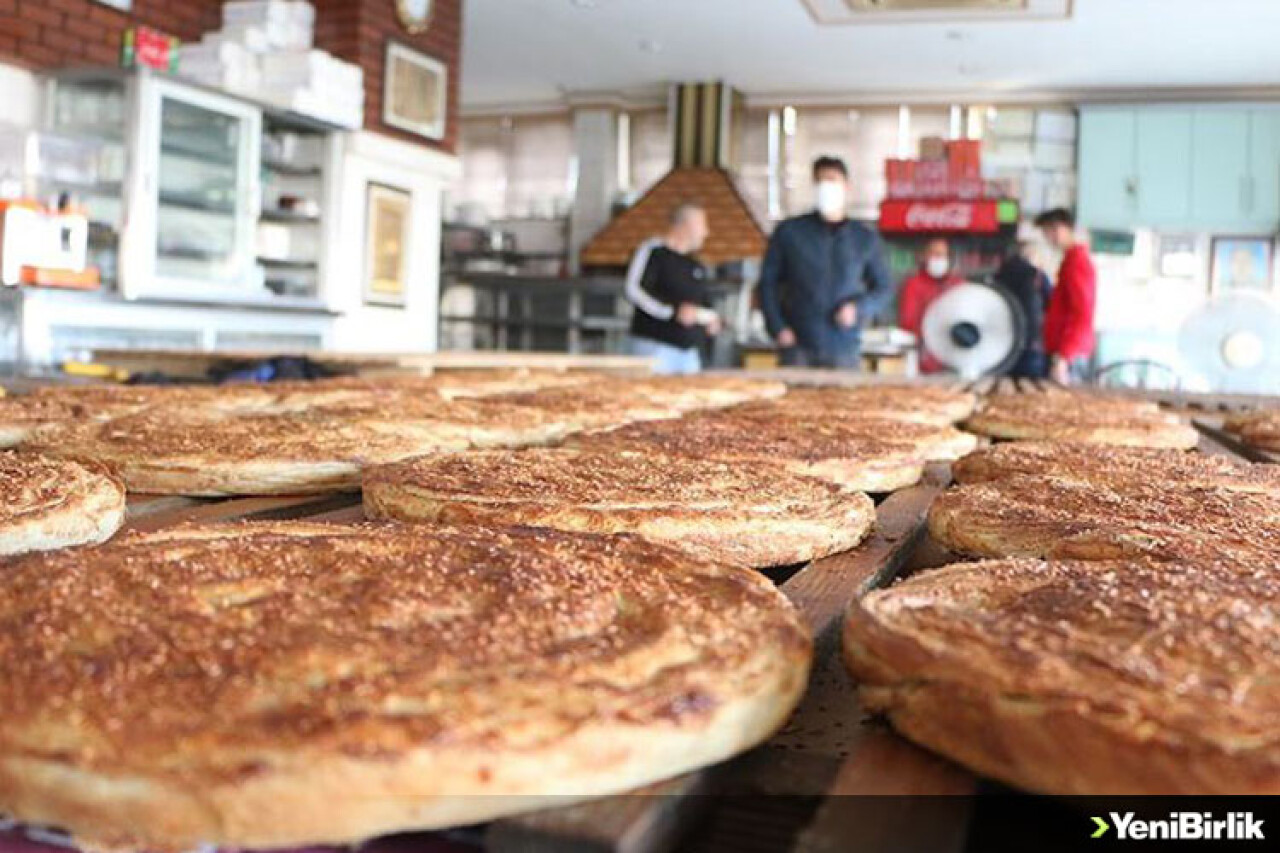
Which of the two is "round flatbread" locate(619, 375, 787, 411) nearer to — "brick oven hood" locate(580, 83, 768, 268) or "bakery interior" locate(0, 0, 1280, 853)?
"bakery interior" locate(0, 0, 1280, 853)

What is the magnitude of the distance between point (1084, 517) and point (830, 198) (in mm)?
5390

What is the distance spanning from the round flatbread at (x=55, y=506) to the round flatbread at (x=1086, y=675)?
71 centimetres

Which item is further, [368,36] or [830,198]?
[368,36]

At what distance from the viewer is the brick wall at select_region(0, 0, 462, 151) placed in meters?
6.23

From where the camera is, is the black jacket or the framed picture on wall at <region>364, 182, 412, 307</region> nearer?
the black jacket

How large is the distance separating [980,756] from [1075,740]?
6cm

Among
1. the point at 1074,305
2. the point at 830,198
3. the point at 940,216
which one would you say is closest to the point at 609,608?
the point at 830,198

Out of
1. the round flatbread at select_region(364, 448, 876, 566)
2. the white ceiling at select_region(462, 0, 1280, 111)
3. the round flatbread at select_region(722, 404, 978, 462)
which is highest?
the white ceiling at select_region(462, 0, 1280, 111)

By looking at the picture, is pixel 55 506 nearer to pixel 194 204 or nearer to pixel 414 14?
pixel 194 204

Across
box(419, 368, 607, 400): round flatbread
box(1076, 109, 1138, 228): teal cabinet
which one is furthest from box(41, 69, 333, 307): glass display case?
box(1076, 109, 1138, 228): teal cabinet

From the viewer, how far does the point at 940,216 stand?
1129cm

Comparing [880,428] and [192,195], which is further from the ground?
[192,195]

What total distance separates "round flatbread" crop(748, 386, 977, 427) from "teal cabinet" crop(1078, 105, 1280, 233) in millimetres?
9034

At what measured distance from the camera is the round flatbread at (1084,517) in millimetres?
1049
